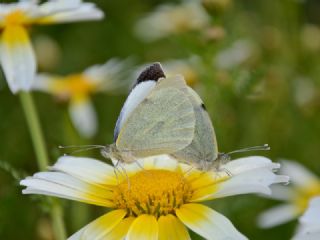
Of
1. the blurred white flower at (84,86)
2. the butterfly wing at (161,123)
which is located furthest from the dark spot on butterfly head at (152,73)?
the blurred white flower at (84,86)

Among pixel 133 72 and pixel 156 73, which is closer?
pixel 156 73

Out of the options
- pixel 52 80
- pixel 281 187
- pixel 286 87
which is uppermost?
pixel 52 80

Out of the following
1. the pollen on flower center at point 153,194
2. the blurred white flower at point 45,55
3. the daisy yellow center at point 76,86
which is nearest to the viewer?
the pollen on flower center at point 153,194

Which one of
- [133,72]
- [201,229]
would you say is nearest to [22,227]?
[133,72]

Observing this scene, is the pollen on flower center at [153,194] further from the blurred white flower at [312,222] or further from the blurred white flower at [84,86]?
the blurred white flower at [84,86]

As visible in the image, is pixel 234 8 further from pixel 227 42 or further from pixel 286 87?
pixel 227 42

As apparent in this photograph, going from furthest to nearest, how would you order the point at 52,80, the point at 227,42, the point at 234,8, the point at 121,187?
1. the point at 234,8
2. the point at 52,80
3. the point at 227,42
4. the point at 121,187
